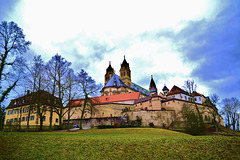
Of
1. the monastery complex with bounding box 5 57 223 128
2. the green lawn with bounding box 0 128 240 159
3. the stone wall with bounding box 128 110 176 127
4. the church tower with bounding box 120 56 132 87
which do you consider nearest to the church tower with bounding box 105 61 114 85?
the church tower with bounding box 120 56 132 87

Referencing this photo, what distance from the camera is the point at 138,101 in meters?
53.6

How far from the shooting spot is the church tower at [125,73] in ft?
321

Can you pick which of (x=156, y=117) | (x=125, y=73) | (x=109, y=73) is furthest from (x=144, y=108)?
(x=109, y=73)

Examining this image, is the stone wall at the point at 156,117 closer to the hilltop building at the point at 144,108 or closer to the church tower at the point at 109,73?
the hilltop building at the point at 144,108

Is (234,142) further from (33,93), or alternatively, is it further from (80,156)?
(33,93)

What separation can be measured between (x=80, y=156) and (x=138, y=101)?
44.5 m

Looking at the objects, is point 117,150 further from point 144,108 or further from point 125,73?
point 125,73

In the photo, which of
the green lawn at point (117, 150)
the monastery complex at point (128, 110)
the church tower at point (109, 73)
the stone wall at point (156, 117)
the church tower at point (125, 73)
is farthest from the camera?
the church tower at point (109, 73)

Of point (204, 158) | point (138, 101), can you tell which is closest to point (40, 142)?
point (204, 158)

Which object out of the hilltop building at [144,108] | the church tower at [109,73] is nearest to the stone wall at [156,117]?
the hilltop building at [144,108]

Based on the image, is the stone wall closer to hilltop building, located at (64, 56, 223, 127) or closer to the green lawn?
hilltop building, located at (64, 56, 223, 127)

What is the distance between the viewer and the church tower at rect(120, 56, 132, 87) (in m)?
97.8

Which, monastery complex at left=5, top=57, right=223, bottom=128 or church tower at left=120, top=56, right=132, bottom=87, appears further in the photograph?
church tower at left=120, top=56, right=132, bottom=87

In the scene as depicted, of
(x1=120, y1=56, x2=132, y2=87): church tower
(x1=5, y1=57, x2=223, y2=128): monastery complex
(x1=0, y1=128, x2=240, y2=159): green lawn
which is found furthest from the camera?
(x1=120, y1=56, x2=132, y2=87): church tower
